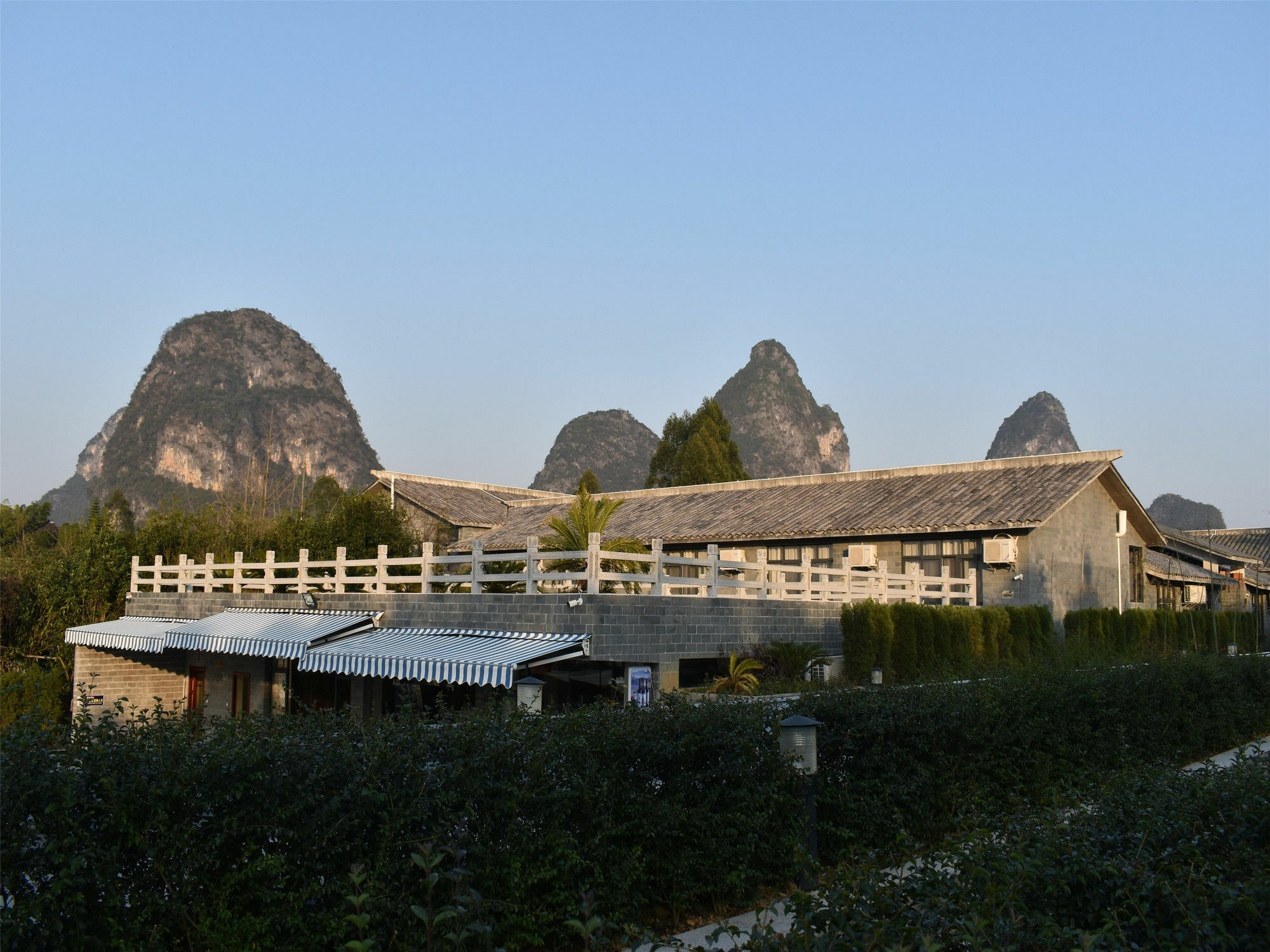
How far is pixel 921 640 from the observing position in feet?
60.0

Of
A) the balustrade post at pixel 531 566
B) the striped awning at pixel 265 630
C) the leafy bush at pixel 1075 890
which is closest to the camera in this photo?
the leafy bush at pixel 1075 890

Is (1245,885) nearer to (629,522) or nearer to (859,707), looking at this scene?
(859,707)

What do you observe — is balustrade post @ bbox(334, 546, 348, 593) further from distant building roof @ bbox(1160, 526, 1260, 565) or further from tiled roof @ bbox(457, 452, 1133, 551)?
distant building roof @ bbox(1160, 526, 1260, 565)

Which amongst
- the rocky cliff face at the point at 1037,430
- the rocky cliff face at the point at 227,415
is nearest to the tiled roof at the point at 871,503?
the rocky cliff face at the point at 227,415

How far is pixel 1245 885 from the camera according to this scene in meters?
4.54

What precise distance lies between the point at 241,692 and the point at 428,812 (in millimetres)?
19398

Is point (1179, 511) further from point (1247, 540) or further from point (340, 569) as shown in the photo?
point (340, 569)

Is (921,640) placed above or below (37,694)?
above

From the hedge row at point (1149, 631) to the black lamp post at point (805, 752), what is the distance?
42.5ft

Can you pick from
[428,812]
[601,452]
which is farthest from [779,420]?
[428,812]

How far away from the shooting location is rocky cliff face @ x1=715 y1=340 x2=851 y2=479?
11538cm

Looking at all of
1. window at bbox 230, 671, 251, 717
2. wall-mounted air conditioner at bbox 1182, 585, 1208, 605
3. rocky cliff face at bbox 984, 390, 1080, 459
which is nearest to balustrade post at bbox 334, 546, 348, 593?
window at bbox 230, 671, 251, 717

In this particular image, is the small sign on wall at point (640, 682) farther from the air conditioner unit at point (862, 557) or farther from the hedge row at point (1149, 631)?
the air conditioner unit at point (862, 557)

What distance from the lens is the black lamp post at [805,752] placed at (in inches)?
304
